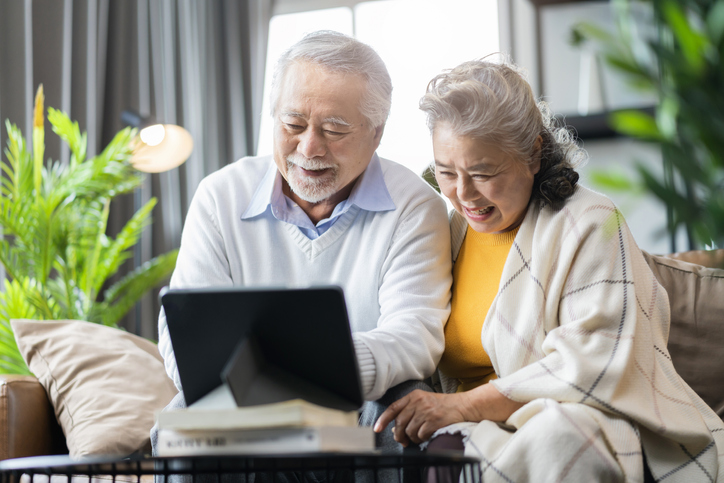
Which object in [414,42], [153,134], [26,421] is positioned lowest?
[26,421]

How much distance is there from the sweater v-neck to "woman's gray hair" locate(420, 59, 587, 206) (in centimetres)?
31

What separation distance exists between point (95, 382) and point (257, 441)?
1.01 m

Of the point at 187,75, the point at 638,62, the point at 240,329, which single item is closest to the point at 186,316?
the point at 240,329

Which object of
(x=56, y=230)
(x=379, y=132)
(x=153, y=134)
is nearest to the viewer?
(x=379, y=132)

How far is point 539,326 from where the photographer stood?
1.31 m

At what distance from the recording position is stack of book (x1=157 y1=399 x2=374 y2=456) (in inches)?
30.9

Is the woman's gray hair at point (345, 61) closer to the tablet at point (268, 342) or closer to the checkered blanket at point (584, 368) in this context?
the checkered blanket at point (584, 368)

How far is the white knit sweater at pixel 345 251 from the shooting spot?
1.47 metres

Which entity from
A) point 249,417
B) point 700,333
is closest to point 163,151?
point 700,333

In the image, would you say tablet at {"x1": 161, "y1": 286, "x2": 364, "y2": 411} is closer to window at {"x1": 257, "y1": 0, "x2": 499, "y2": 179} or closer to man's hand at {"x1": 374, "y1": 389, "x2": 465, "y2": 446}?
man's hand at {"x1": 374, "y1": 389, "x2": 465, "y2": 446}

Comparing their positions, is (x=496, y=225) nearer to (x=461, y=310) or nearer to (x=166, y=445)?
(x=461, y=310)

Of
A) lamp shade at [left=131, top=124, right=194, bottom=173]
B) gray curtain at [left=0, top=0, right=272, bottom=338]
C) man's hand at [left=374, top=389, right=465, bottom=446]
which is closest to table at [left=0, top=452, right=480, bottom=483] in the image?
man's hand at [left=374, top=389, right=465, bottom=446]

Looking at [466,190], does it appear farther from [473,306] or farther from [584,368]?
[584,368]

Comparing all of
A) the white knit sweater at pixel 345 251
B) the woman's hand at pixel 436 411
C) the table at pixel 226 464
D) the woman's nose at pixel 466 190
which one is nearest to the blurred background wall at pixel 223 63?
the white knit sweater at pixel 345 251
